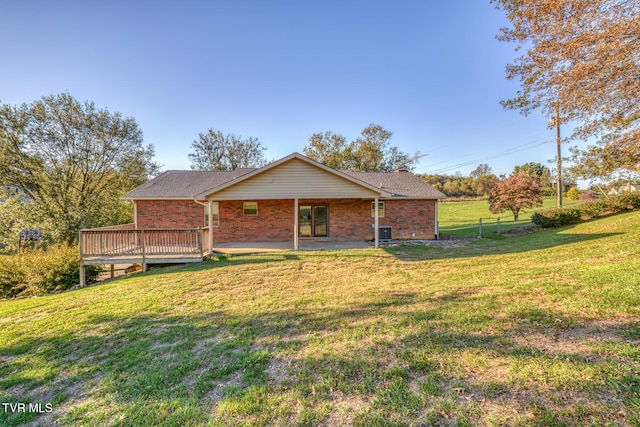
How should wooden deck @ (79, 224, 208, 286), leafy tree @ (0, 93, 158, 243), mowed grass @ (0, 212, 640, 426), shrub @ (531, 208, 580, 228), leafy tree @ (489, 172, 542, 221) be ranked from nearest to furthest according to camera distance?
mowed grass @ (0, 212, 640, 426) < wooden deck @ (79, 224, 208, 286) < shrub @ (531, 208, 580, 228) < leafy tree @ (0, 93, 158, 243) < leafy tree @ (489, 172, 542, 221)

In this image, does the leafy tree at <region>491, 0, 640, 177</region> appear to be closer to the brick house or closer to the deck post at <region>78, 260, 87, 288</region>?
the brick house

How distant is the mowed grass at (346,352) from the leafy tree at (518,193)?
1288 centimetres

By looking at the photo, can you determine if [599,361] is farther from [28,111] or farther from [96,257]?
[28,111]

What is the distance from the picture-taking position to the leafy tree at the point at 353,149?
31.9 meters

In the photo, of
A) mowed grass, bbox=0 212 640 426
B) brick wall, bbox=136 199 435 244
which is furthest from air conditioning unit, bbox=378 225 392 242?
mowed grass, bbox=0 212 640 426

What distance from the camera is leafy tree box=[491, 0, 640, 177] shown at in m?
5.52

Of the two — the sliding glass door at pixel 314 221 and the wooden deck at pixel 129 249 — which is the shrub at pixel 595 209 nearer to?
the sliding glass door at pixel 314 221

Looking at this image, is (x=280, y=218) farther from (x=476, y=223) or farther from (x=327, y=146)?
(x=327, y=146)

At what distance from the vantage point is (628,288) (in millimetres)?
4340

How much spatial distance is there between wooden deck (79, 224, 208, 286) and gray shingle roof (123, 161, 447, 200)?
3.55 meters

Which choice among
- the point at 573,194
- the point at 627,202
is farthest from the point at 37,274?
the point at 573,194

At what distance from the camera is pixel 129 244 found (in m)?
10.1

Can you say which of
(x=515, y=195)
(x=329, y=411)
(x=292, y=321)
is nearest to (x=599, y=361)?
(x=329, y=411)

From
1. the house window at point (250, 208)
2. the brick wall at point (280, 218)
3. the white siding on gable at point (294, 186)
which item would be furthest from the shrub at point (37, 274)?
the house window at point (250, 208)
